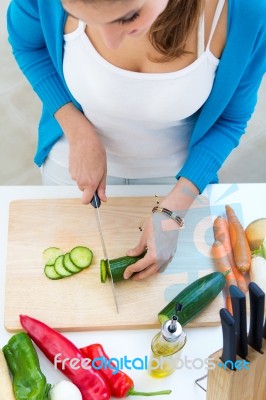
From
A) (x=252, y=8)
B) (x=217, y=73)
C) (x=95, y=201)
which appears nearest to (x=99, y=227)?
(x=95, y=201)

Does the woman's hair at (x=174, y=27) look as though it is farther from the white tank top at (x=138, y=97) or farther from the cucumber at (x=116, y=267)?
the cucumber at (x=116, y=267)

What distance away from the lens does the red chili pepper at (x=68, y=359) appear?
1144 millimetres

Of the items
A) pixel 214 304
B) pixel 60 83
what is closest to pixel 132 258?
pixel 214 304

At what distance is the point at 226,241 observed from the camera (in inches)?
52.8

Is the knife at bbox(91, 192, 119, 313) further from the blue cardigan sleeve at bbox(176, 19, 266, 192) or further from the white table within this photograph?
the blue cardigan sleeve at bbox(176, 19, 266, 192)

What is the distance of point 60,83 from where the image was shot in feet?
4.86

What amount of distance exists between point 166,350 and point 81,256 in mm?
299

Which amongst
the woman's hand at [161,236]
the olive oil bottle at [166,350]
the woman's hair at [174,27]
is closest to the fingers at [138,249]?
the woman's hand at [161,236]

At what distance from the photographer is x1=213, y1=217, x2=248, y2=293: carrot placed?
4.26ft

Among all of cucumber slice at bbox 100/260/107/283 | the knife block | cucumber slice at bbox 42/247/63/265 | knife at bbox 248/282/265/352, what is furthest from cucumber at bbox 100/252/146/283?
knife at bbox 248/282/265/352

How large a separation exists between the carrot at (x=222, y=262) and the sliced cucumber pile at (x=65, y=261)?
0.92 ft

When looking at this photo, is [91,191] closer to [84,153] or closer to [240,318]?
[84,153]

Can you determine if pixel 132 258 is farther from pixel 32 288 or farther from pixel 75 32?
pixel 75 32

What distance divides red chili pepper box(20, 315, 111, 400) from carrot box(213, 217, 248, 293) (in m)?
0.37
